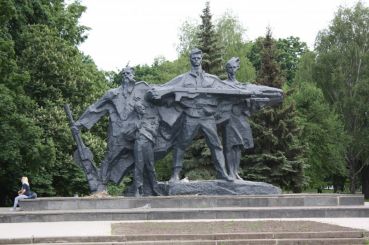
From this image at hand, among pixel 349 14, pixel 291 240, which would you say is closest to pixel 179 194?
pixel 291 240

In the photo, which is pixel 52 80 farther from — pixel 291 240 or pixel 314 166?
pixel 291 240

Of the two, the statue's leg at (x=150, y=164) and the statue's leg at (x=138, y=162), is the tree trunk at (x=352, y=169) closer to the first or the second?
the statue's leg at (x=150, y=164)

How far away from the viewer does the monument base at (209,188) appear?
19656 millimetres

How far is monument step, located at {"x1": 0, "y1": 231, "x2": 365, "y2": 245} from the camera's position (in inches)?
Result: 464

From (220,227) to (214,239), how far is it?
1455mm

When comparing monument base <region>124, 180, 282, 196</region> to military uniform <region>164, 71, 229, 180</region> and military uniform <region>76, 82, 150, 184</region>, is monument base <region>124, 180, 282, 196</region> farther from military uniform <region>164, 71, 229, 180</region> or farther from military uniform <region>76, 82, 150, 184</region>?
military uniform <region>76, 82, 150, 184</region>

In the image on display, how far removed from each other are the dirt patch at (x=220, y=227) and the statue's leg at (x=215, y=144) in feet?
18.5

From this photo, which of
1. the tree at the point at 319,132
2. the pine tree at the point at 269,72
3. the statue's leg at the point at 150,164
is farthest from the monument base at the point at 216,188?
A: the tree at the point at 319,132

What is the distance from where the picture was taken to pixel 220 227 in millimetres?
13320

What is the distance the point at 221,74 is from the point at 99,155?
640cm

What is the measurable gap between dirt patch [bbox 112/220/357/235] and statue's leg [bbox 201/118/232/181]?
5.63 metres

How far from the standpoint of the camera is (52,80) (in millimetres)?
29281

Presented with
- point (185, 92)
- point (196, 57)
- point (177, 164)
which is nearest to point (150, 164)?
point (177, 164)

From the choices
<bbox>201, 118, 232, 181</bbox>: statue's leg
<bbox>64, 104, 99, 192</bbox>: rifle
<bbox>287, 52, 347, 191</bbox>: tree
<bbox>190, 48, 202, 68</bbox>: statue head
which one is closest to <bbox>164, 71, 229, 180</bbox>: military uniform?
<bbox>201, 118, 232, 181</bbox>: statue's leg
